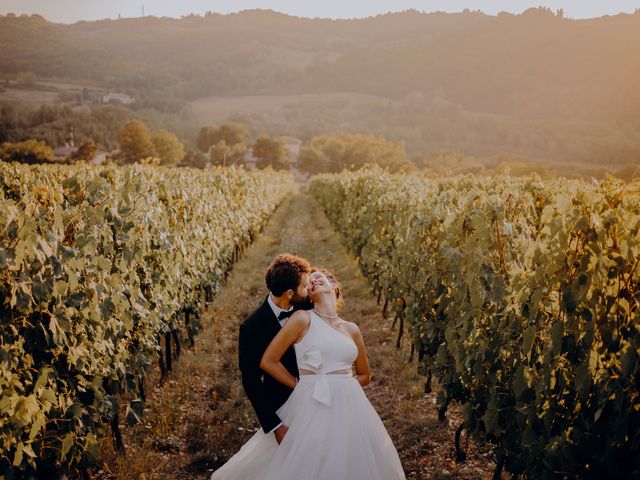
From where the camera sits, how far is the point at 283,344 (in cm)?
348

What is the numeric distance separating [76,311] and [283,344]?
1.49m

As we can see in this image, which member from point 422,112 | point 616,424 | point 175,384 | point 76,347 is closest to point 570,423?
point 616,424

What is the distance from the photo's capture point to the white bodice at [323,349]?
11.3 feet

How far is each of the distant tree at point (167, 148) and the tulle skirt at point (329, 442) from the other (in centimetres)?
10791

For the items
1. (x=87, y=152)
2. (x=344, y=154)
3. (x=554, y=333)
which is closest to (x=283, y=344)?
(x=554, y=333)

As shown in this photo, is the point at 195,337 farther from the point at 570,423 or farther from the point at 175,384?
the point at 570,423

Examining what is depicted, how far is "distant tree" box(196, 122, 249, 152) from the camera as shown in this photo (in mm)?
135625

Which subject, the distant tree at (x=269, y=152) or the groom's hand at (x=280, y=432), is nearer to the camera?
the groom's hand at (x=280, y=432)

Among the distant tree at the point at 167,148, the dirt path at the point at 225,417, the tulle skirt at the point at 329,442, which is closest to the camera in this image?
the tulle skirt at the point at 329,442

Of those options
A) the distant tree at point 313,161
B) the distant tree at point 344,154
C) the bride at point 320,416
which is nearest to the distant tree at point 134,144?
the distant tree at point 313,161

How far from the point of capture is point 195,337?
845cm

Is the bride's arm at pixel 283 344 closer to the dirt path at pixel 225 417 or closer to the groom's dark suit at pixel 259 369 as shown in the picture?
the groom's dark suit at pixel 259 369

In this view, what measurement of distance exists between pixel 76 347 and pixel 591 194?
3.49 m

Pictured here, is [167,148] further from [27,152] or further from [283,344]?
[283,344]
